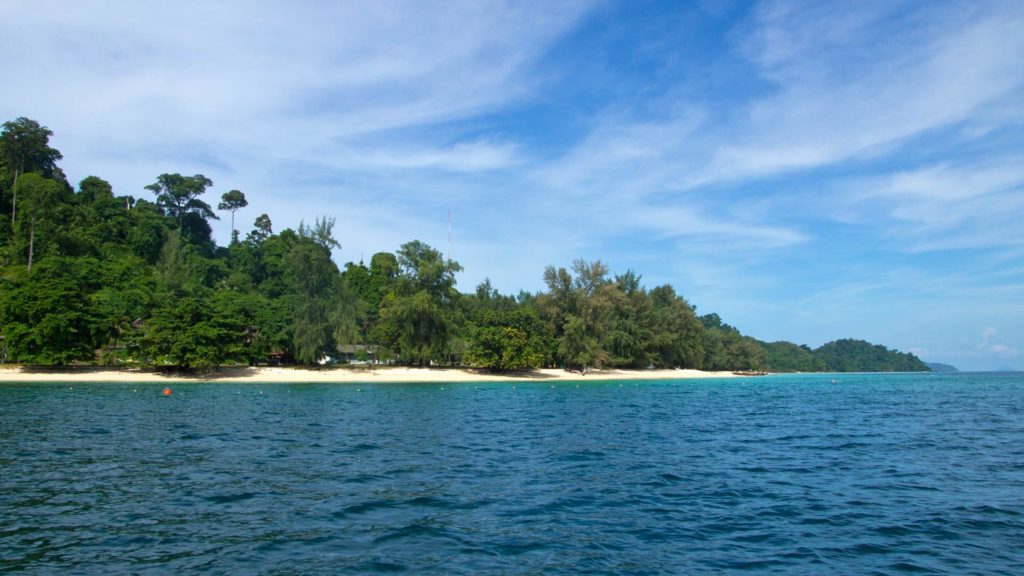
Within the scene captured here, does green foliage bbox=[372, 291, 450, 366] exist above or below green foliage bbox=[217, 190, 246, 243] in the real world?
below

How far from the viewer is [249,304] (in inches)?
3051

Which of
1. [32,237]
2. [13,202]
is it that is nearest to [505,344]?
[32,237]

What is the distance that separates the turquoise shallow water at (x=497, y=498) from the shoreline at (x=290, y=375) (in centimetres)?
3628

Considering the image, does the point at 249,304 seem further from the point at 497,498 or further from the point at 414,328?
the point at 497,498

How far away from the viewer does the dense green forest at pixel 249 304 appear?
62156mm

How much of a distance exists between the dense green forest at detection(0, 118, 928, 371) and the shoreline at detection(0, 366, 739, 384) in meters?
1.68

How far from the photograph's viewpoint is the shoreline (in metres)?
58.2

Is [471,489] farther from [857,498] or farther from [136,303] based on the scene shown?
[136,303]

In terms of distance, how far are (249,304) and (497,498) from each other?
72566 millimetres

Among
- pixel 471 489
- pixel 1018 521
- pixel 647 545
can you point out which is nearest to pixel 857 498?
pixel 1018 521

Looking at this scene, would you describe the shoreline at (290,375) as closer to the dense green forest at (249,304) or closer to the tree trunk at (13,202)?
the dense green forest at (249,304)

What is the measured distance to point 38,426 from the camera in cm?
2502

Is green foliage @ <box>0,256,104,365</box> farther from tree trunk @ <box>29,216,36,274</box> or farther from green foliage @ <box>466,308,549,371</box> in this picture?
green foliage @ <box>466,308,549,371</box>

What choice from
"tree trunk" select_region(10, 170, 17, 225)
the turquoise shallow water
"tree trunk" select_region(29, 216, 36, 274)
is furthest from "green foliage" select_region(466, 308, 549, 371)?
"tree trunk" select_region(10, 170, 17, 225)
